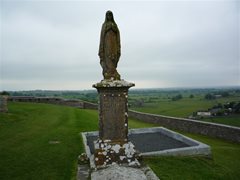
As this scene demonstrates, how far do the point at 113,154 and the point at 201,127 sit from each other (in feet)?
29.9

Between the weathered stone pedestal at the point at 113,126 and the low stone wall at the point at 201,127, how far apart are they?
7807 mm

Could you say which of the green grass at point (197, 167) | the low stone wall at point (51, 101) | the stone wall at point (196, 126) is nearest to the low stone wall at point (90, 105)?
the low stone wall at point (51, 101)

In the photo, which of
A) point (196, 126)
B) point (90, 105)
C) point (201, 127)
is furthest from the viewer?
point (90, 105)

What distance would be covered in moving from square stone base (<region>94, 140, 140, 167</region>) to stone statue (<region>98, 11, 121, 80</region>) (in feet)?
6.09

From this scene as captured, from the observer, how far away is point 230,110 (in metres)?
23.0

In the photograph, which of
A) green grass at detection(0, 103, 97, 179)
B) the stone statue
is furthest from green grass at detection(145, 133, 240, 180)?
the stone statue

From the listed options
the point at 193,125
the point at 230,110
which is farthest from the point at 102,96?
the point at 230,110

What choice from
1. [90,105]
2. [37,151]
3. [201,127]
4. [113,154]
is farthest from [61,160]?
[90,105]

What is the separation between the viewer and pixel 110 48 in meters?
6.07

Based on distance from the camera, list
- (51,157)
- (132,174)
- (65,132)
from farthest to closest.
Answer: (65,132)
(51,157)
(132,174)

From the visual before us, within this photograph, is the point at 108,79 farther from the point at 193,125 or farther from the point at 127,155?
the point at 193,125

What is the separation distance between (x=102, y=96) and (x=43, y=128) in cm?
865

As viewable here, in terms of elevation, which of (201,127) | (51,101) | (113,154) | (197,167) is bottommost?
(197,167)

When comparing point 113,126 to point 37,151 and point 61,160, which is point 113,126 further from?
point 37,151
